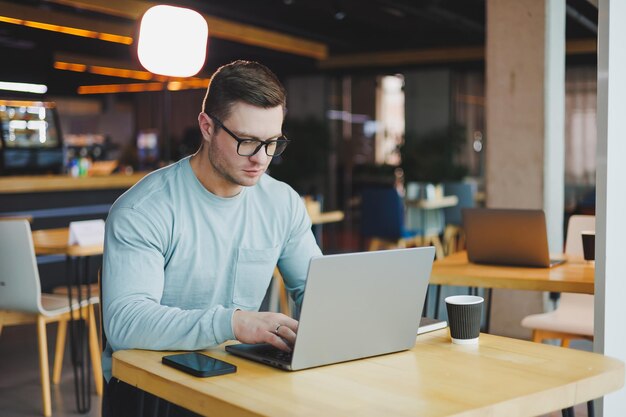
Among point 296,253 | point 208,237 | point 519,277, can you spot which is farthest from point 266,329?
point 519,277

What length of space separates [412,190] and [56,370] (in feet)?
18.7

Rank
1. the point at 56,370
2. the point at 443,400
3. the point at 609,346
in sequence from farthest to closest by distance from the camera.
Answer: the point at 56,370
the point at 609,346
the point at 443,400

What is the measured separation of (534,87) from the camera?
5.48 m

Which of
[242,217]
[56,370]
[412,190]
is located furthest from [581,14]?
[242,217]

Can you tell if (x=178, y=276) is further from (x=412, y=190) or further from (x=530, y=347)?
(x=412, y=190)

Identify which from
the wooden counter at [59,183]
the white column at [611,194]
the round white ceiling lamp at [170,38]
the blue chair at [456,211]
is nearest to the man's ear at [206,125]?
the white column at [611,194]

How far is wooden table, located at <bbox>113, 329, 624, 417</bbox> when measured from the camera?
1.43m

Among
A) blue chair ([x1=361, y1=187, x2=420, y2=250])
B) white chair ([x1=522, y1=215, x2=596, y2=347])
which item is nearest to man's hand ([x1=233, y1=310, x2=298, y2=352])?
white chair ([x1=522, y1=215, x2=596, y2=347])

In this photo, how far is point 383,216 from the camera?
26.6 ft

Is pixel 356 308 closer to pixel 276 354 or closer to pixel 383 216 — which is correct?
pixel 276 354

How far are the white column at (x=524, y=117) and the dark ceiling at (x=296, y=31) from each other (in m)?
3.12

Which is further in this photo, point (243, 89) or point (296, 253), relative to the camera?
point (296, 253)

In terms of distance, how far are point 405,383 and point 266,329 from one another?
0.34 meters

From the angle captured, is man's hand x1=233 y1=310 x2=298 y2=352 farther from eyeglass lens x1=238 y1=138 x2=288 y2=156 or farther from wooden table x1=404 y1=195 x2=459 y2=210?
wooden table x1=404 y1=195 x2=459 y2=210
